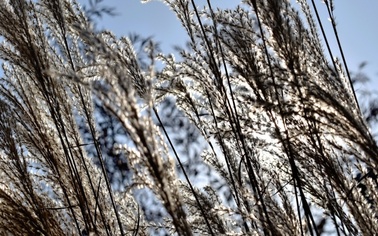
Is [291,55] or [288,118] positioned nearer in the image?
[291,55]

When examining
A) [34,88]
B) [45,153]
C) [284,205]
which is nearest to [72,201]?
[45,153]

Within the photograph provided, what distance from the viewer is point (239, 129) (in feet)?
8.29

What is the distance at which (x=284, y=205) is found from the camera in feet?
8.21

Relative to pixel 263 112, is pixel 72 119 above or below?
above

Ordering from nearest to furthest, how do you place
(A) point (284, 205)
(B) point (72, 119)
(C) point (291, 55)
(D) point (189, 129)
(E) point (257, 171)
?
1. (C) point (291, 55)
2. (A) point (284, 205)
3. (E) point (257, 171)
4. (B) point (72, 119)
5. (D) point (189, 129)

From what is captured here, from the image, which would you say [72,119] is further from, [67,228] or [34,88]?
[67,228]

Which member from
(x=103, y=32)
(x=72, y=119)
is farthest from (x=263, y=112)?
(x=72, y=119)

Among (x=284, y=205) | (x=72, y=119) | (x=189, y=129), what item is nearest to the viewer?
(x=284, y=205)

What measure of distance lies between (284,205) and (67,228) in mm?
1287

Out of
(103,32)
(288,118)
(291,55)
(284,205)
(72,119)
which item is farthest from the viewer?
(72,119)

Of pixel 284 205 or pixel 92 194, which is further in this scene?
pixel 92 194

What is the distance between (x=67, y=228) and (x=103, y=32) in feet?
3.71

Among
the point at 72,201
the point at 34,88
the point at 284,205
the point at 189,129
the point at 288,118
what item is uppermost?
the point at 189,129

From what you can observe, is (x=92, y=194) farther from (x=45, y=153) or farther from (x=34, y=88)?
(x=34, y=88)
